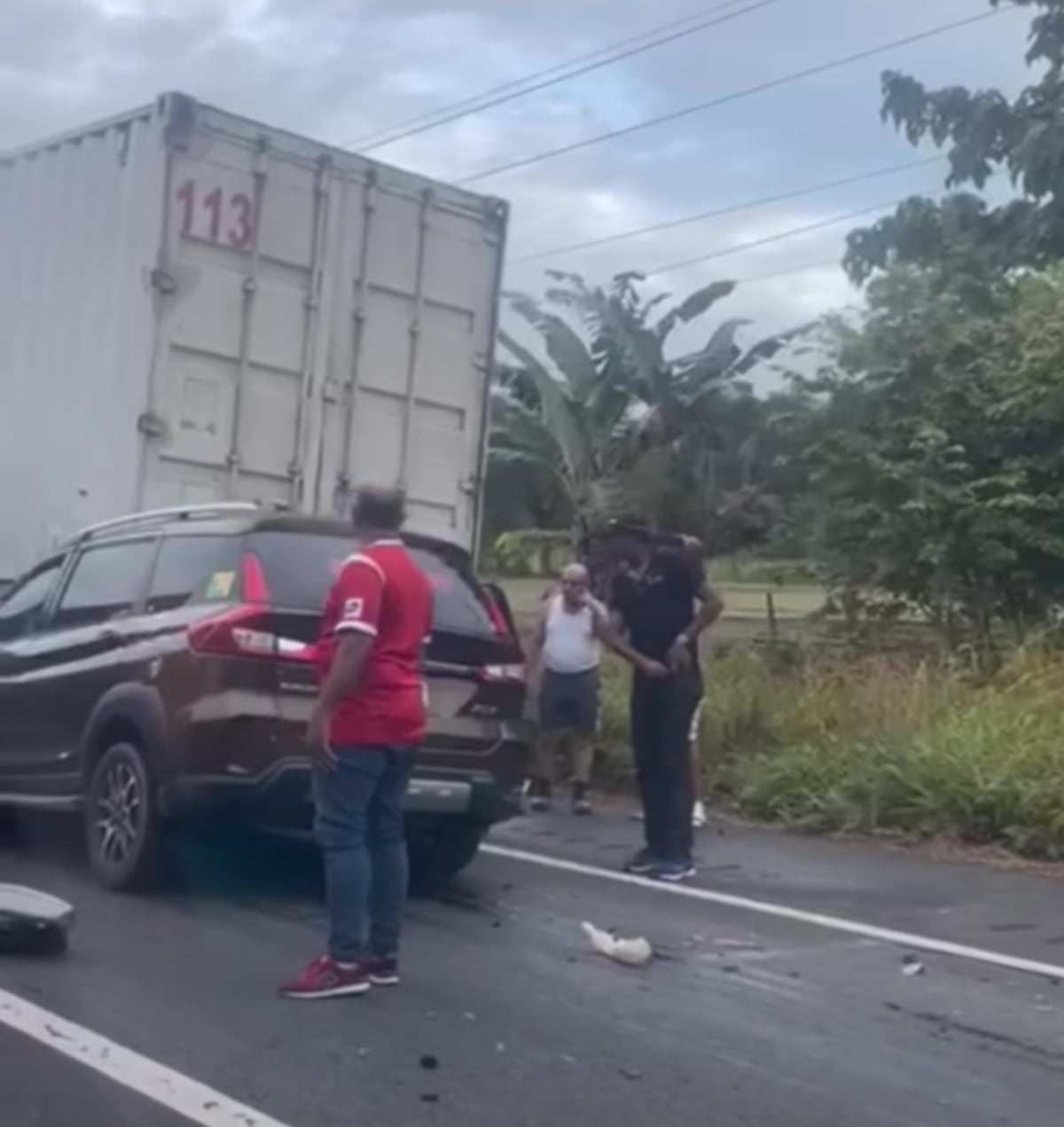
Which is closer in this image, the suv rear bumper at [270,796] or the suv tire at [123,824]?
the suv rear bumper at [270,796]

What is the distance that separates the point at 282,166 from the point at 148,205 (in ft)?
2.78

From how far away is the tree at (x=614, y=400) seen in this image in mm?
25016

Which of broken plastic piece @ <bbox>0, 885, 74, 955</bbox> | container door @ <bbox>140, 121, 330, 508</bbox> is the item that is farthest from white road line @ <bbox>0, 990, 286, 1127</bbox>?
container door @ <bbox>140, 121, 330, 508</bbox>

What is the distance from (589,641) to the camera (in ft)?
43.3

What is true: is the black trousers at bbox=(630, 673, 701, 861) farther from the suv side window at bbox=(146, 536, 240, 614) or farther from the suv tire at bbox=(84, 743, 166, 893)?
the suv tire at bbox=(84, 743, 166, 893)

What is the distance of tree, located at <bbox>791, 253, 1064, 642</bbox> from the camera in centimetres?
1742

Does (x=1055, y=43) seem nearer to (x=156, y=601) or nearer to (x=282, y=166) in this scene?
(x=282, y=166)

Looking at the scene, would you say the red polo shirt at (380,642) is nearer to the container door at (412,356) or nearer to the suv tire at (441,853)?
the suv tire at (441,853)

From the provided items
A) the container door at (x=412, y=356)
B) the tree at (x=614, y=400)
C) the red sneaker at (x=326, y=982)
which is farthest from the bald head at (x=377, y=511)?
the tree at (x=614, y=400)

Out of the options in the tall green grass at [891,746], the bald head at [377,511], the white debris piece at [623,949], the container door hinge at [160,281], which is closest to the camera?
the bald head at [377,511]

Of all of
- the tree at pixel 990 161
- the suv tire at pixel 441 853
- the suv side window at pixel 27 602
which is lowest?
the suv tire at pixel 441 853

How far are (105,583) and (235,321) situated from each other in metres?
2.53

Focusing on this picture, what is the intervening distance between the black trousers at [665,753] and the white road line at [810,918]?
0.94 ft

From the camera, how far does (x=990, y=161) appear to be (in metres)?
19.2
